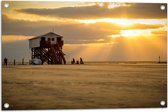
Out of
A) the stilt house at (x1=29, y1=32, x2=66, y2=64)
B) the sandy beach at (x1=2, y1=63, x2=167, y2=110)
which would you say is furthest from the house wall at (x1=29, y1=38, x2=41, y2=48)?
the sandy beach at (x1=2, y1=63, x2=167, y2=110)

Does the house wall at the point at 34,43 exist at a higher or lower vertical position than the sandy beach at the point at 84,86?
higher

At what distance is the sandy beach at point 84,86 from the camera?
123 inches

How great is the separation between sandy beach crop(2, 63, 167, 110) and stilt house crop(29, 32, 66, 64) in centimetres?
8

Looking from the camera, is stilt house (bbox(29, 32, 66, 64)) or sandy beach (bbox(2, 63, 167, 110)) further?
stilt house (bbox(29, 32, 66, 64))

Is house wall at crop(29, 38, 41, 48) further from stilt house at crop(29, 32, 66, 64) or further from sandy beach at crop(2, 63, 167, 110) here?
sandy beach at crop(2, 63, 167, 110)

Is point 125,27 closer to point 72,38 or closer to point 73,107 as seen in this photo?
point 72,38

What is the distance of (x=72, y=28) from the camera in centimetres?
329

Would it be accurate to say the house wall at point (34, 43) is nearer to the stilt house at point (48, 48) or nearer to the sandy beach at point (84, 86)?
the stilt house at point (48, 48)

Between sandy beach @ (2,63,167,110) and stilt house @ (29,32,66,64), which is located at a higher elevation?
stilt house @ (29,32,66,64)

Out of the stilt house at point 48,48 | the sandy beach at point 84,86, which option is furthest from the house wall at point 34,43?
the sandy beach at point 84,86

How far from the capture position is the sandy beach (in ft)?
10.3

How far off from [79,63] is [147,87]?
61 cm

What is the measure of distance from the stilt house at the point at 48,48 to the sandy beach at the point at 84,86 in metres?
0.08

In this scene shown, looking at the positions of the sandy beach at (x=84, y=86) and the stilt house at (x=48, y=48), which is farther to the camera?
the stilt house at (x=48, y=48)
